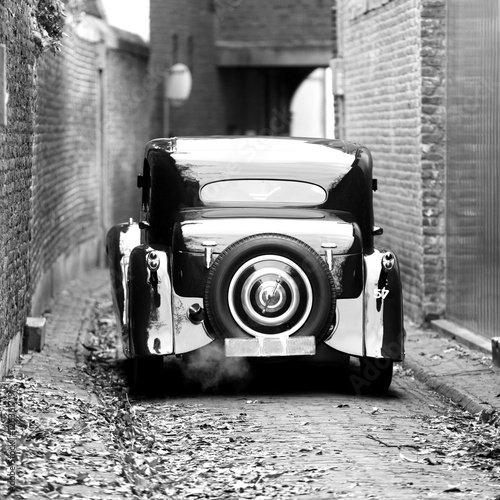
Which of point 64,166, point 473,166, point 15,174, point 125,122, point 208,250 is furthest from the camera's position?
point 125,122

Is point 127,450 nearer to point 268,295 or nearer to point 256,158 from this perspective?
point 268,295

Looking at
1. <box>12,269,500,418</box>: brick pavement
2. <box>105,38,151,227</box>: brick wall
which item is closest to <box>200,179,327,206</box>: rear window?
<box>12,269,500,418</box>: brick pavement

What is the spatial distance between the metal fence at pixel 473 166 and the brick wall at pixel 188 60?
14.7 meters

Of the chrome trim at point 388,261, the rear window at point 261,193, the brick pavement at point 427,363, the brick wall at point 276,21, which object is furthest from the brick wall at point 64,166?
the brick wall at point 276,21

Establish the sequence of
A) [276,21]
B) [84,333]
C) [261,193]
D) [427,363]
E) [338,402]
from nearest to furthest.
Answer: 1. [338,402]
2. [261,193]
3. [427,363]
4. [84,333]
5. [276,21]

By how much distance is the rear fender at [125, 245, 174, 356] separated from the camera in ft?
31.7

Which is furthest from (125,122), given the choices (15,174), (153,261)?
(153,261)

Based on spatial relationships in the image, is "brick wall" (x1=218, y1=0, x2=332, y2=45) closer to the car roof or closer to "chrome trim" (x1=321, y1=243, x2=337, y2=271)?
the car roof

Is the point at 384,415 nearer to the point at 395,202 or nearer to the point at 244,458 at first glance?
the point at 244,458

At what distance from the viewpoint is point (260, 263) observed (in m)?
9.42

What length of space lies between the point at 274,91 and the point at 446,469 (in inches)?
975

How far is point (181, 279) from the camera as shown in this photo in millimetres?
9656

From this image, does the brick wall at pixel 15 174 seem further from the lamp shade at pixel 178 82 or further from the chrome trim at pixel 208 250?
the lamp shade at pixel 178 82

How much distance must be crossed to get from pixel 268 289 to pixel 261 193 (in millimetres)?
1342
